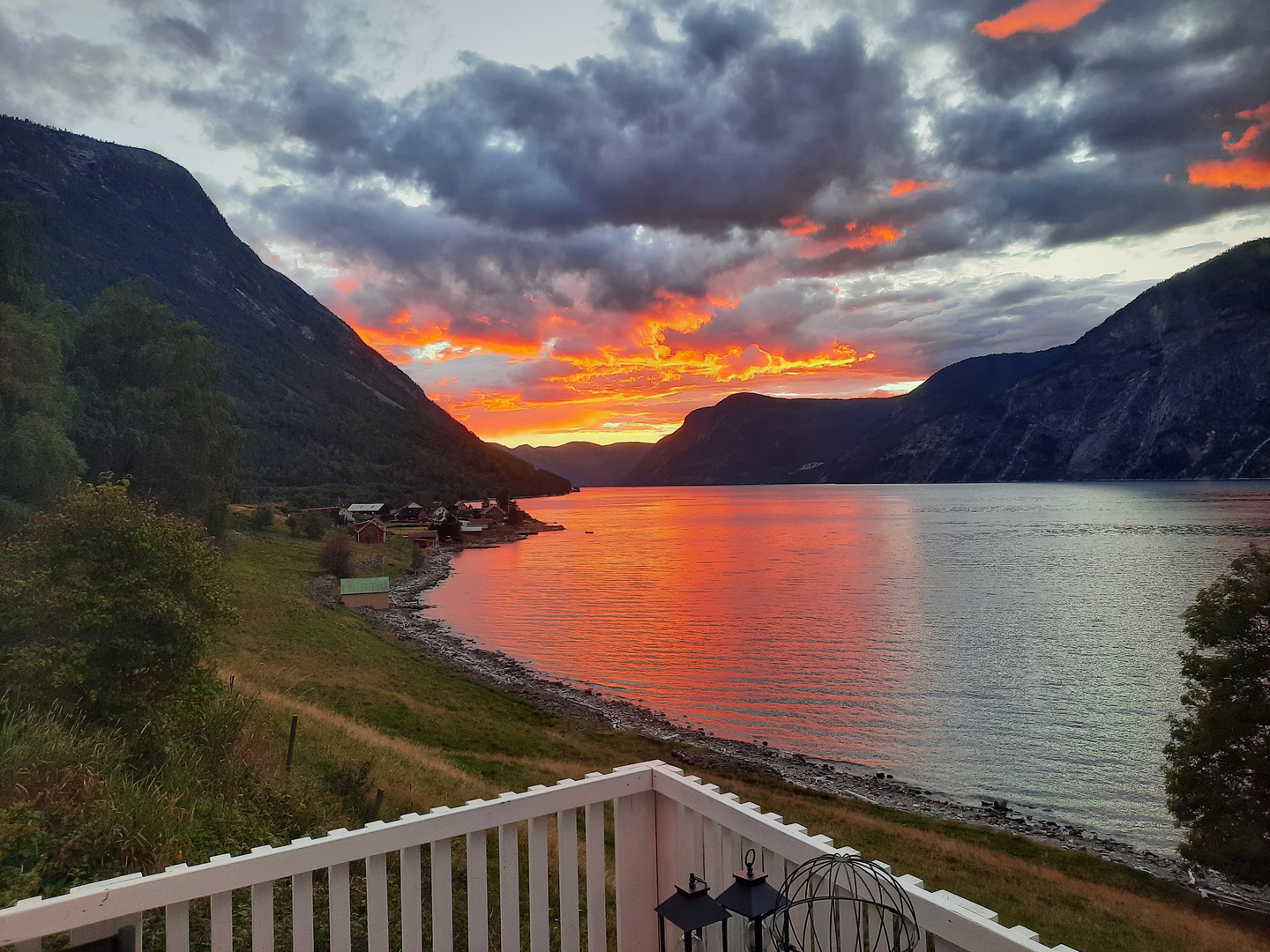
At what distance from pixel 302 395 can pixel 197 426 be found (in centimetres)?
15832

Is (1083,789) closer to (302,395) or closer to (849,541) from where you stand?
(849,541)

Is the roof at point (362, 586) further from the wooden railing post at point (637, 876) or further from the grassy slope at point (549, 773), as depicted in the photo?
the wooden railing post at point (637, 876)

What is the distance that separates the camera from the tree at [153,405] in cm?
3234

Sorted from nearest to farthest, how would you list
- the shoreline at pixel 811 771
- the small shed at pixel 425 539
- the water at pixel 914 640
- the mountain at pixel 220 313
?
the shoreline at pixel 811 771 → the water at pixel 914 640 → the small shed at pixel 425 539 → the mountain at pixel 220 313

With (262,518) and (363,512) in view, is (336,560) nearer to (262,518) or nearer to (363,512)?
(262,518)

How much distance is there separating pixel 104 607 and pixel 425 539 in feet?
300

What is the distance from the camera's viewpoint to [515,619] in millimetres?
50125

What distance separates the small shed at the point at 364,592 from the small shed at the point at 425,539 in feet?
138

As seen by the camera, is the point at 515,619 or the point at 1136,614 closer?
the point at 1136,614

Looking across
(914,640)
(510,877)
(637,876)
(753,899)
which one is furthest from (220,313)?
(753,899)

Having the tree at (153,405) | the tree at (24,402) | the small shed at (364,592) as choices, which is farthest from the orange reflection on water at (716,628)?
the tree at (24,402)

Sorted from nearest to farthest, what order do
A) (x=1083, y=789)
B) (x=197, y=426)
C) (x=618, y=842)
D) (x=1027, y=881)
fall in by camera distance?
1. (x=618, y=842)
2. (x=1027, y=881)
3. (x=1083, y=789)
4. (x=197, y=426)

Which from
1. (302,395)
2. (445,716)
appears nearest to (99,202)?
(302,395)

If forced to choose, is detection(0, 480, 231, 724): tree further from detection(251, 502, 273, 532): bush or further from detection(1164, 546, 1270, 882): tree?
detection(251, 502, 273, 532): bush
